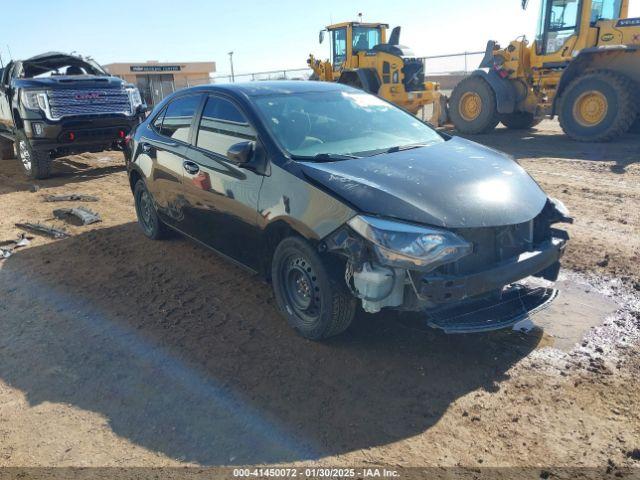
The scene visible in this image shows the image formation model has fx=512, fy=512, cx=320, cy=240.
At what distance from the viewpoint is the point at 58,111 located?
9.28 meters

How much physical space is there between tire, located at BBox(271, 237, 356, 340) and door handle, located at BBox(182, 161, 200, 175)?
1.32m

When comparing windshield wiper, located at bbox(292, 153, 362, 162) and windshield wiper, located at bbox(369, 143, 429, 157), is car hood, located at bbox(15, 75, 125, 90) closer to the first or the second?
windshield wiper, located at bbox(292, 153, 362, 162)

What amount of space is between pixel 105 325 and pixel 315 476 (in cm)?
239

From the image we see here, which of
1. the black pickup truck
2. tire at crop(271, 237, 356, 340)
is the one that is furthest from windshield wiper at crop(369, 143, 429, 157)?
the black pickup truck

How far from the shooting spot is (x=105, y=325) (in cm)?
411

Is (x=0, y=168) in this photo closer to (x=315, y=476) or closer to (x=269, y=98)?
(x=269, y=98)

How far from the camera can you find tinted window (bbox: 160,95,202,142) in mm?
4859

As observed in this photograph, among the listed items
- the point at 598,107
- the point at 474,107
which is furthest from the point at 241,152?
the point at 474,107

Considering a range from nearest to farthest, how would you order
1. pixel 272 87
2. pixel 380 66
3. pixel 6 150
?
pixel 272 87 → pixel 6 150 → pixel 380 66

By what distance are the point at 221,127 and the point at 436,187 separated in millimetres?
2029

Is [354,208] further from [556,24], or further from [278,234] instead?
[556,24]

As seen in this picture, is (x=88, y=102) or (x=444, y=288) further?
(x=88, y=102)

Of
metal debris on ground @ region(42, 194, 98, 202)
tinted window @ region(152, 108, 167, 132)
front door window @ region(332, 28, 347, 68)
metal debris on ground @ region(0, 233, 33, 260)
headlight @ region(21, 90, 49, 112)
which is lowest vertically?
metal debris on ground @ region(0, 233, 33, 260)

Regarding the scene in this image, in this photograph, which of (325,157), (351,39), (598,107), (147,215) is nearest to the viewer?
(325,157)
